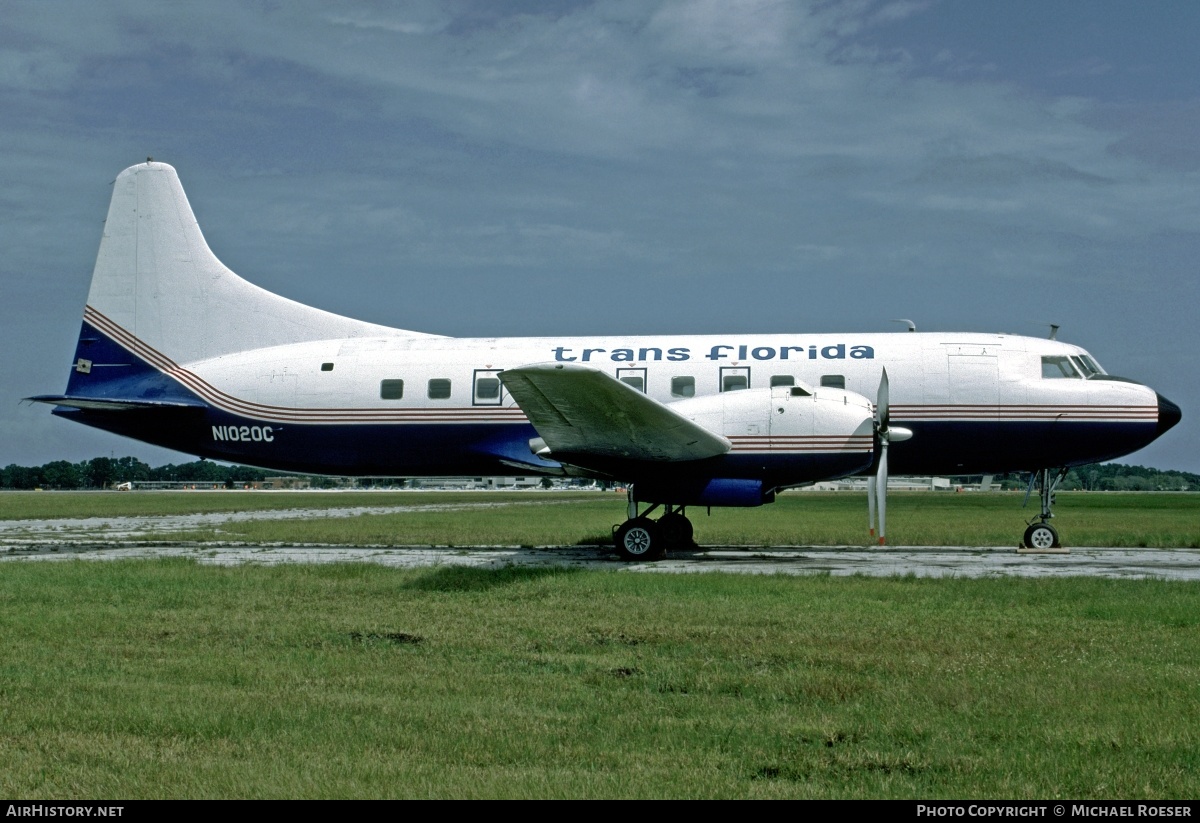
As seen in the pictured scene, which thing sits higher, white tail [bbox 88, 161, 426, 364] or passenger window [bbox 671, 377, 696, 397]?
white tail [bbox 88, 161, 426, 364]

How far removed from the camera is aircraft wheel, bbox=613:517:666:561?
18.7 metres

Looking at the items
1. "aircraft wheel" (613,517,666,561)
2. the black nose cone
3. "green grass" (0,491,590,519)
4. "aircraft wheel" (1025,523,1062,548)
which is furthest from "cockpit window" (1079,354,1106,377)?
"green grass" (0,491,590,519)

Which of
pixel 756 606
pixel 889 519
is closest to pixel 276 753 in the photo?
pixel 756 606

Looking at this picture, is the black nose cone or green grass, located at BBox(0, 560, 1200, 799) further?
the black nose cone

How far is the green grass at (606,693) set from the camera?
5.77 metres

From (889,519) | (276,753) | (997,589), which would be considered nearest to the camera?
(276,753)

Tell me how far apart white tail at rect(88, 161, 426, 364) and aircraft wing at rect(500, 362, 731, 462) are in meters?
6.53

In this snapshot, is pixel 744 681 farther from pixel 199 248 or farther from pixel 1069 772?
pixel 199 248

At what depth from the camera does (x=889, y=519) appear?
39.1 m

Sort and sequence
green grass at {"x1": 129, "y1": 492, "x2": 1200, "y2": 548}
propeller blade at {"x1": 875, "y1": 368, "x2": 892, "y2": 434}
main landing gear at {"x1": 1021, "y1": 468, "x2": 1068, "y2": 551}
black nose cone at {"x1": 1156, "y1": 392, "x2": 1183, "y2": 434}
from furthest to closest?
1. green grass at {"x1": 129, "y1": 492, "x2": 1200, "y2": 548}
2. main landing gear at {"x1": 1021, "y1": 468, "x2": 1068, "y2": 551}
3. black nose cone at {"x1": 1156, "y1": 392, "x2": 1183, "y2": 434}
4. propeller blade at {"x1": 875, "y1": 368, "x2": 892, "y2": 434}

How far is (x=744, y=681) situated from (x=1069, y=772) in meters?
2.87

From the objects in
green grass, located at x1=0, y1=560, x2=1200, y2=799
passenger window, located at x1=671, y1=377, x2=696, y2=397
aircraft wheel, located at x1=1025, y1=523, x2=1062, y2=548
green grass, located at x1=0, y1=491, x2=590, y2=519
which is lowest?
green grass, located at x1=0, y1=491, x2=590, y2=519

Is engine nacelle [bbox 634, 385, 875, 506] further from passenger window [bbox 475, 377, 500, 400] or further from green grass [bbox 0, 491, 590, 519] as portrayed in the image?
green grass [bbox 0, 491, 590, 519]

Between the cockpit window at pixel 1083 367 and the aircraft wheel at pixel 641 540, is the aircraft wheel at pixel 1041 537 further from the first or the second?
the aircraft wheel at pixel 641 540
